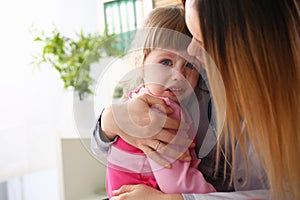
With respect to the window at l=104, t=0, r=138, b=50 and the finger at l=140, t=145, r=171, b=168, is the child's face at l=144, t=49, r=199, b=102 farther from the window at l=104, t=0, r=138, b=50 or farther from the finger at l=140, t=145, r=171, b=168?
the window at l=104, t=0, r=138, b=50

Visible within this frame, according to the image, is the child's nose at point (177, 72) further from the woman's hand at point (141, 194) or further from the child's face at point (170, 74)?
the woman's hand at point (141, 194)

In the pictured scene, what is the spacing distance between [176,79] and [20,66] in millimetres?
1757

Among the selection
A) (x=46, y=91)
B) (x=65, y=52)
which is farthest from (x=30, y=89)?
(x=65, y=52)

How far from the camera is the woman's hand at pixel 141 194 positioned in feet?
2.20

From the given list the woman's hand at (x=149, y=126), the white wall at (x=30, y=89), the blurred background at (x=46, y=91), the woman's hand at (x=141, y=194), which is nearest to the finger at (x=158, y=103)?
the woman's hand at (x=149, y=126)

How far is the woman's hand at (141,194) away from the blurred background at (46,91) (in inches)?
48.8

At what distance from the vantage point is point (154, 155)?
673 millimetres

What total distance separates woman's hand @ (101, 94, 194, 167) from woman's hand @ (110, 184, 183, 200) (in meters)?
0.05

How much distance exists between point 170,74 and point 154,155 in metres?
0.13

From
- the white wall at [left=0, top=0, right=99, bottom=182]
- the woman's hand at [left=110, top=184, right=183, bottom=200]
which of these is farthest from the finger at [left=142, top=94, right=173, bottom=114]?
the white wall at [left=0, top=0, right=99, bottom=182]

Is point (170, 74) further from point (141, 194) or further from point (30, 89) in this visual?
point (30, 89)

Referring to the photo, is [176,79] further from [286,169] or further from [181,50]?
[286,169]

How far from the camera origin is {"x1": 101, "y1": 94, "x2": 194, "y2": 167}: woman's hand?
67 cm

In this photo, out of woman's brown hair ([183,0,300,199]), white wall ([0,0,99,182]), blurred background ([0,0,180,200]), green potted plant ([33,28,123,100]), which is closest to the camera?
woman's brown hair ([183,0,300,199])
